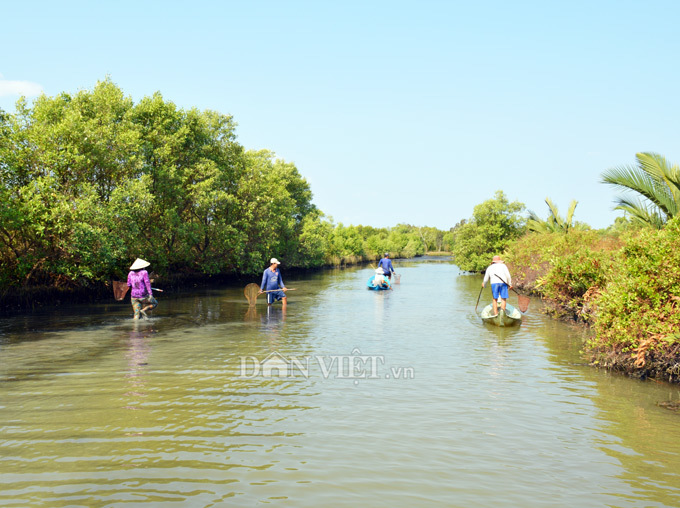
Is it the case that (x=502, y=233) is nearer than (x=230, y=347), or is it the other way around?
(x=230, y=347)

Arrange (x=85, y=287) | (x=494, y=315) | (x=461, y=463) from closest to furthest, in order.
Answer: (x=461, y=463) → (x=494, y=315) → (x=85, y=287)

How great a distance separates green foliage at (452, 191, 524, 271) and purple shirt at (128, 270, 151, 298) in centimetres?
4635

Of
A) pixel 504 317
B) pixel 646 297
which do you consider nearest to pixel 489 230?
pixel 504 317

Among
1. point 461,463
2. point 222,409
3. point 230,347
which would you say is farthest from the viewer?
point 230,347

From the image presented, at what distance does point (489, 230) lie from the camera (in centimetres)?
5928

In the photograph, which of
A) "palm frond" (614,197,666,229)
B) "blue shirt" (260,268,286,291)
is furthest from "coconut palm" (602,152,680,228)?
"blue shirt" (260,268,286,291)

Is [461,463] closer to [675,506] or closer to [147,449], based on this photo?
[675,506]

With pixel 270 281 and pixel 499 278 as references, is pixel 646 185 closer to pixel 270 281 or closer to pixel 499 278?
A: pixel 499 278

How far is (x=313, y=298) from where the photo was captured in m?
30.7

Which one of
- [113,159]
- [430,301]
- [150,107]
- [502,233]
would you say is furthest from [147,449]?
[502,233]

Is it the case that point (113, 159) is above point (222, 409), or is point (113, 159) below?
above

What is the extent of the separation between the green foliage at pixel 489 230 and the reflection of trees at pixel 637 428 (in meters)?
48.1

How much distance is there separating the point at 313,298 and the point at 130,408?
22266mm

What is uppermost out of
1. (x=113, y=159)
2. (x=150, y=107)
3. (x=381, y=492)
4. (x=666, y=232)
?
(x=150, y=107)
